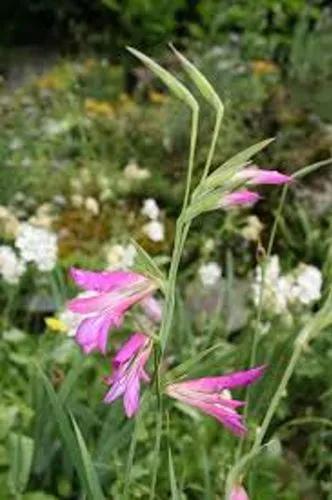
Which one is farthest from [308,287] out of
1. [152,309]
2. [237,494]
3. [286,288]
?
[237,494]

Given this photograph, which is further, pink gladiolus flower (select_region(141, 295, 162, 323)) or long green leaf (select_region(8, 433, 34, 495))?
pink gladiolus flower (select_region(141, 295, 162, 323))

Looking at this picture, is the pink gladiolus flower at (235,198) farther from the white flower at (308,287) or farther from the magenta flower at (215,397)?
the white flower at (308,287)

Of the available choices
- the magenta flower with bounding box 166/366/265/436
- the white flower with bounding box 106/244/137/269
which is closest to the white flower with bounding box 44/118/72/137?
the white flower with bounding box 106/244/137/269

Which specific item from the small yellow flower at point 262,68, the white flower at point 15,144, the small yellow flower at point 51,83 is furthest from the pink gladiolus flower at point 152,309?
the small yellow flower at point 51,83

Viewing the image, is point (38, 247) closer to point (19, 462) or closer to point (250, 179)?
point (19, 462)

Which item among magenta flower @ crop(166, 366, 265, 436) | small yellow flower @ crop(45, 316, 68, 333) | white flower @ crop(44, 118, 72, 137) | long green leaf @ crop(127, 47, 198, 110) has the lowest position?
white flower @ crop(44, 118, 72, 137)

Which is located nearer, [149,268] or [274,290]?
[149,268]

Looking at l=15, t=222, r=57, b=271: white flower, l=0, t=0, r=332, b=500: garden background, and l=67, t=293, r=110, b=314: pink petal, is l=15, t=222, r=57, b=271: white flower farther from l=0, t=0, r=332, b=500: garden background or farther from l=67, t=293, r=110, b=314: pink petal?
l=67, t=293, r=110, b=314: pink petal
